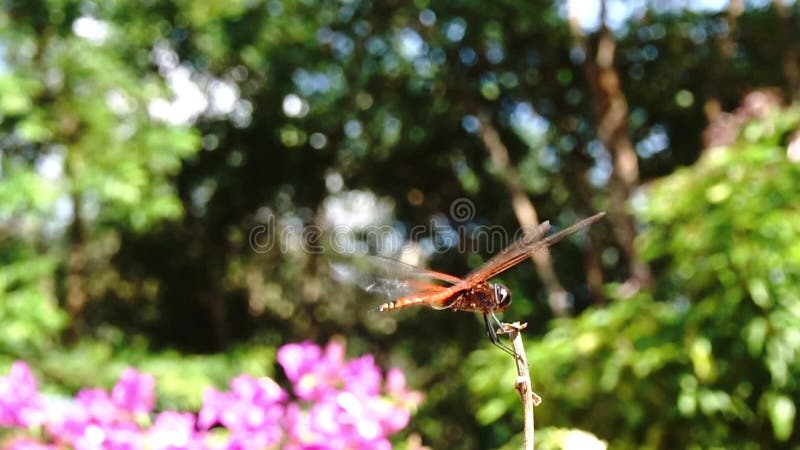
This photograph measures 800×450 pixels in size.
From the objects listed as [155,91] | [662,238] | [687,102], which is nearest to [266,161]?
[155,91]

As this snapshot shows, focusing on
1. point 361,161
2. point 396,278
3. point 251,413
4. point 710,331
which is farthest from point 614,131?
point 396,278

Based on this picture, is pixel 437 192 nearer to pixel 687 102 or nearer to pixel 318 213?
pixel 318 213

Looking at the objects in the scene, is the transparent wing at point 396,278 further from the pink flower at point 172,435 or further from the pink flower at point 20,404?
the pink flower at point 20,404

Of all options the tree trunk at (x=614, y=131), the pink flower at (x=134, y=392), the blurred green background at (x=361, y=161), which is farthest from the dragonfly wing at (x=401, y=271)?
the tree trunk at (x=614, y=131)

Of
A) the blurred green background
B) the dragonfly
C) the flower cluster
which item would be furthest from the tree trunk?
the dragonfly

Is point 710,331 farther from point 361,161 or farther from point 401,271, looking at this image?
point 361,161

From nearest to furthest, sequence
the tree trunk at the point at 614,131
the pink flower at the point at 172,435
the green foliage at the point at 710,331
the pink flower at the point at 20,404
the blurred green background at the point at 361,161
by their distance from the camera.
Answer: the pink flower at the point at 172,435, the pink flower at the point at 20,404, the green foliage at the point at 710,331, the tree trunk at the point at 614,131, the blurred green background at the point at 361,161

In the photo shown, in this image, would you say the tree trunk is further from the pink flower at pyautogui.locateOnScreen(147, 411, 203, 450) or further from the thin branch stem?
the thin branch stem
